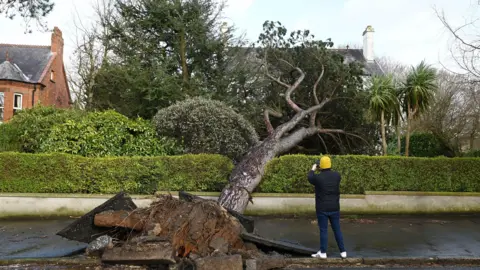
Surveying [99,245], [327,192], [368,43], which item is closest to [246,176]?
[327,192]

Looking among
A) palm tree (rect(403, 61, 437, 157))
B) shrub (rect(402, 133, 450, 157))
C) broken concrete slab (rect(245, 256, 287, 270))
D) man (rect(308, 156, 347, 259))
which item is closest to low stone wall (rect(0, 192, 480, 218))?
palm tree (rect(403, 61, 437, 157))

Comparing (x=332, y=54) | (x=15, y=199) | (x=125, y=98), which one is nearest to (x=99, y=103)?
(x=125, y=98)

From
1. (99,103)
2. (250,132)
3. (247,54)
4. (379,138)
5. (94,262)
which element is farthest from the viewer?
(99,103)

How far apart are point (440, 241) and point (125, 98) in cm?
1151

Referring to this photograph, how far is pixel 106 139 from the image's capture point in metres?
10.9

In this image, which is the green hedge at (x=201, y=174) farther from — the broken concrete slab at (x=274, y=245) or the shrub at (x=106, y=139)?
the broken concrete slab at (x=274, y=245)

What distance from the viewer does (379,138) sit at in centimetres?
1470

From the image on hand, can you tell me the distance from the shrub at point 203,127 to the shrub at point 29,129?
260 centimetres

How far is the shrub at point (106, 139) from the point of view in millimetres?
10633

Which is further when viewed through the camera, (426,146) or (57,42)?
(57,42)

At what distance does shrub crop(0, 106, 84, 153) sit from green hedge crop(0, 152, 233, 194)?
4.31 feet

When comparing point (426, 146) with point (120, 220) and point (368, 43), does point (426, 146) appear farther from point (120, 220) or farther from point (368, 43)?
point (368, 43)

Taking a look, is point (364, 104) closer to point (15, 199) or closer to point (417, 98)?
point (417, 98)

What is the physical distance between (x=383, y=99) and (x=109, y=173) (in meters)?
8.31
